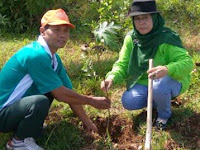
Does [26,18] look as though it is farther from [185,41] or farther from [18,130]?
[18,130]

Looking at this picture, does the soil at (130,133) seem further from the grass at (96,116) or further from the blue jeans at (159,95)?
the blue jeans at (159,95)

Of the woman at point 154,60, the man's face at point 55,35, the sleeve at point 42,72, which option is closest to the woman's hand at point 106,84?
the woman at point 154,60

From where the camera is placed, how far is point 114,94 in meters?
3.66

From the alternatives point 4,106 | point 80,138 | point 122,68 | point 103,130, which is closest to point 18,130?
point 4,106

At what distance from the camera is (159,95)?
9.25 ft

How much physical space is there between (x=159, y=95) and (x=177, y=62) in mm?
328

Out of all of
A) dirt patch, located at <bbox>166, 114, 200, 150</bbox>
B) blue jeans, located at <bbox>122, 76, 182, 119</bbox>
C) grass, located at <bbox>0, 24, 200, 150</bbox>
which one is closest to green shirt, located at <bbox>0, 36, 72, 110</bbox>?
grass, located at <bbox>0, 24, 200, 150</bbox>

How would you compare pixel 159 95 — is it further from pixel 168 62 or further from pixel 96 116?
pixel 96 116

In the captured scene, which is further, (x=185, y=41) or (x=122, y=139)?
(x=185, y=41)

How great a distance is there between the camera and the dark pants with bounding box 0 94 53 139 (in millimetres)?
2652

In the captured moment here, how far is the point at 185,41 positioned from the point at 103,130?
2.26 metres

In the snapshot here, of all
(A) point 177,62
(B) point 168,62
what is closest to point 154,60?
(B) point 168,62

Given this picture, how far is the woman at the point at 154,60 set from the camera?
271 centimetres

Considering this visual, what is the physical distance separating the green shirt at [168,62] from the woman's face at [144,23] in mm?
190
